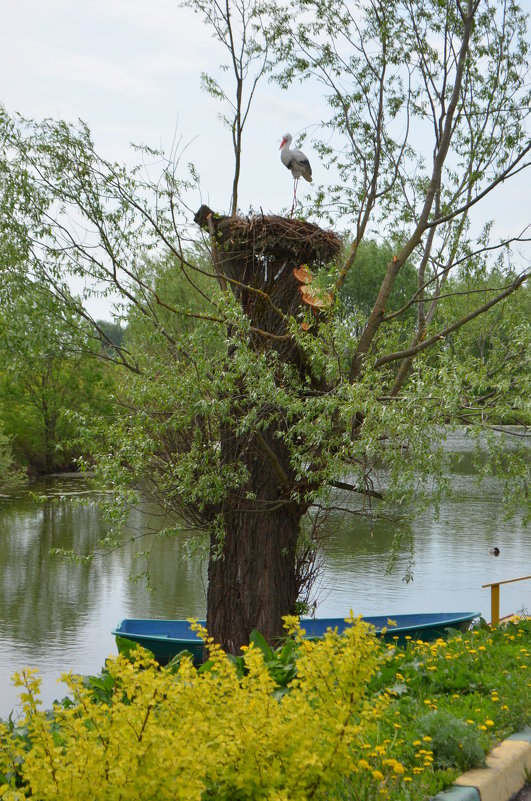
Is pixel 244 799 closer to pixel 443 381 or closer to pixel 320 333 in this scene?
pixel 443 381

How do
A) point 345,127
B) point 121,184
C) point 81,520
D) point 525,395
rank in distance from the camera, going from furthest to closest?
point 81,520, point 345,127, point 121,184, point 525,395

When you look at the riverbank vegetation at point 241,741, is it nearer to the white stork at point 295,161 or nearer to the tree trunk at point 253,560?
the tree trunk at point 253,560

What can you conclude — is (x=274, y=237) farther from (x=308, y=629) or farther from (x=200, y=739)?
(x=200, y=739)

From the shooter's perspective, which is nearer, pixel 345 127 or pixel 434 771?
pixel 434 771

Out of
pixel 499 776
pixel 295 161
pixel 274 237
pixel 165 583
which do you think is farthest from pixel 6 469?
pixel 499 776

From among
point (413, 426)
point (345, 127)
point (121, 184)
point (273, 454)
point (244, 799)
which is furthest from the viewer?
point (345, 127)

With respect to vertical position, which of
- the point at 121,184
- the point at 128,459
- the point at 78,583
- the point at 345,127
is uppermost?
the point at 345,127

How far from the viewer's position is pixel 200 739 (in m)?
2.82

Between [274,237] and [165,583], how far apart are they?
9.53 meters

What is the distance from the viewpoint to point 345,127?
9.12 m

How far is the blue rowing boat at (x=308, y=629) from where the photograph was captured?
9906 millimetres

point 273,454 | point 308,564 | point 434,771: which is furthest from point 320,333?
point 434,771

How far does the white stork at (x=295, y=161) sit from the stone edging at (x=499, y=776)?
5837 mm

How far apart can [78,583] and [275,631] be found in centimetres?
940
